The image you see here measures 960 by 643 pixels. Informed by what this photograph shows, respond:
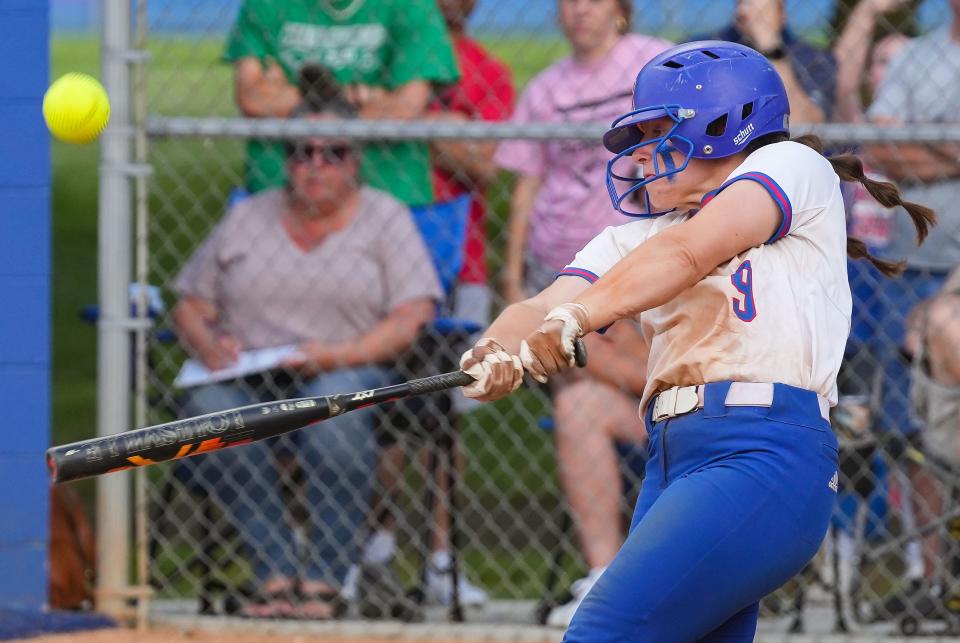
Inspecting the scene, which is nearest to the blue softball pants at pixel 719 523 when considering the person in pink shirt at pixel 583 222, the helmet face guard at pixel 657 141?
the helmet face guard at pixel 657 141

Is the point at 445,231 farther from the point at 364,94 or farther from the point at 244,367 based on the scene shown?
the point at 244,367

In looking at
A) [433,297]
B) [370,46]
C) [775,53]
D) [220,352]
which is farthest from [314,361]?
[775,53]

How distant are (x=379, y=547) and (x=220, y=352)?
873mm

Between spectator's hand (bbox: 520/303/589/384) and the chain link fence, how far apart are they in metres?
1.90

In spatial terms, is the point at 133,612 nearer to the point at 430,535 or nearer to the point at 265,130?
the point at 430,535

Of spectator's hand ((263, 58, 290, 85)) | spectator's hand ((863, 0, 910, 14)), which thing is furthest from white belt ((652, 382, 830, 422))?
spectator's hand ((863, 0, 910, 14))

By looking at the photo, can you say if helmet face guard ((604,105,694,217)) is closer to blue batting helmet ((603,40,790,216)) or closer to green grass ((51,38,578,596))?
blue batting helmet ((603,40,790,216))

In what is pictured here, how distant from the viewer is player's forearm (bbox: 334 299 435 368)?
14.8 ft

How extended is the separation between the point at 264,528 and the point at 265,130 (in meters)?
1.33

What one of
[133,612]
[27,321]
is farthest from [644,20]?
[133,612]

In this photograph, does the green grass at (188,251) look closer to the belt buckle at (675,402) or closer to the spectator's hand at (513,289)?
the spectator's hand at (513,289)

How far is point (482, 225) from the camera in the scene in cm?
505

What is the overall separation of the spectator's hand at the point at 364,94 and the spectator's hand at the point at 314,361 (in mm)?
908

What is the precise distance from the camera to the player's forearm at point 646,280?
2.40 metres
